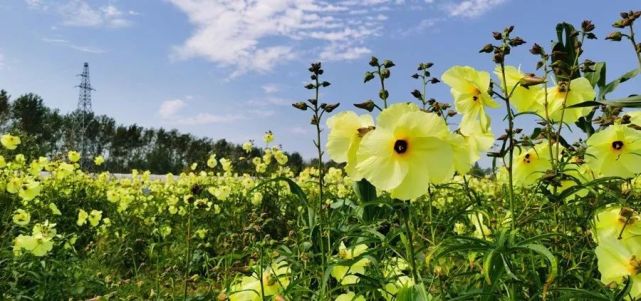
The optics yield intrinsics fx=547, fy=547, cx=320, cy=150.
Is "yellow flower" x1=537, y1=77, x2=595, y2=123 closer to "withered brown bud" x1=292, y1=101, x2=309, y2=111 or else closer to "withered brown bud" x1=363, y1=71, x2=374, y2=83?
"withered brown bud" x1=363, y1=71, x2=374, y2=83

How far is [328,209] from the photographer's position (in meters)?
2.16

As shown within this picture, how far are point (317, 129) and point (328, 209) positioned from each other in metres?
0.71

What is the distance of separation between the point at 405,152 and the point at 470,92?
321 millimetres

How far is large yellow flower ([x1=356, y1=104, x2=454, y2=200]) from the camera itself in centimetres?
106

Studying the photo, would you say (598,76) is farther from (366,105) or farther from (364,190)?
(366,105)

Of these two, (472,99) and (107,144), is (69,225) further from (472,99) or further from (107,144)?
(107,144)

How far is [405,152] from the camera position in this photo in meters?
1.09

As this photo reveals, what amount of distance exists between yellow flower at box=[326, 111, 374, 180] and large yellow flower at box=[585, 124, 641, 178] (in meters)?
0.79

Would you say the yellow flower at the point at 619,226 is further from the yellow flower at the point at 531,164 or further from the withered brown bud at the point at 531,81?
the withered brown bud at the point at 531,81

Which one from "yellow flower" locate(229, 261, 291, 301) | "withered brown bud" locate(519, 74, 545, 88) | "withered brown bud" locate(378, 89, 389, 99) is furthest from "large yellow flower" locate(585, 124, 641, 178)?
"yellow flower" locate(229, 261, 291, 301)

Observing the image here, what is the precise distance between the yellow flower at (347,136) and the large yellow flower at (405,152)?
5cm

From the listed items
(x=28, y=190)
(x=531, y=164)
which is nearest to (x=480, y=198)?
(x=531, y=164)

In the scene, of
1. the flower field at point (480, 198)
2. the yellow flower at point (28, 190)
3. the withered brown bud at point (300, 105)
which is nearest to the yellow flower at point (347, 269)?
the flower field at point (480, 198)

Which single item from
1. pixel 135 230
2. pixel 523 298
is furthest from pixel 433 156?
pixel 135 230
